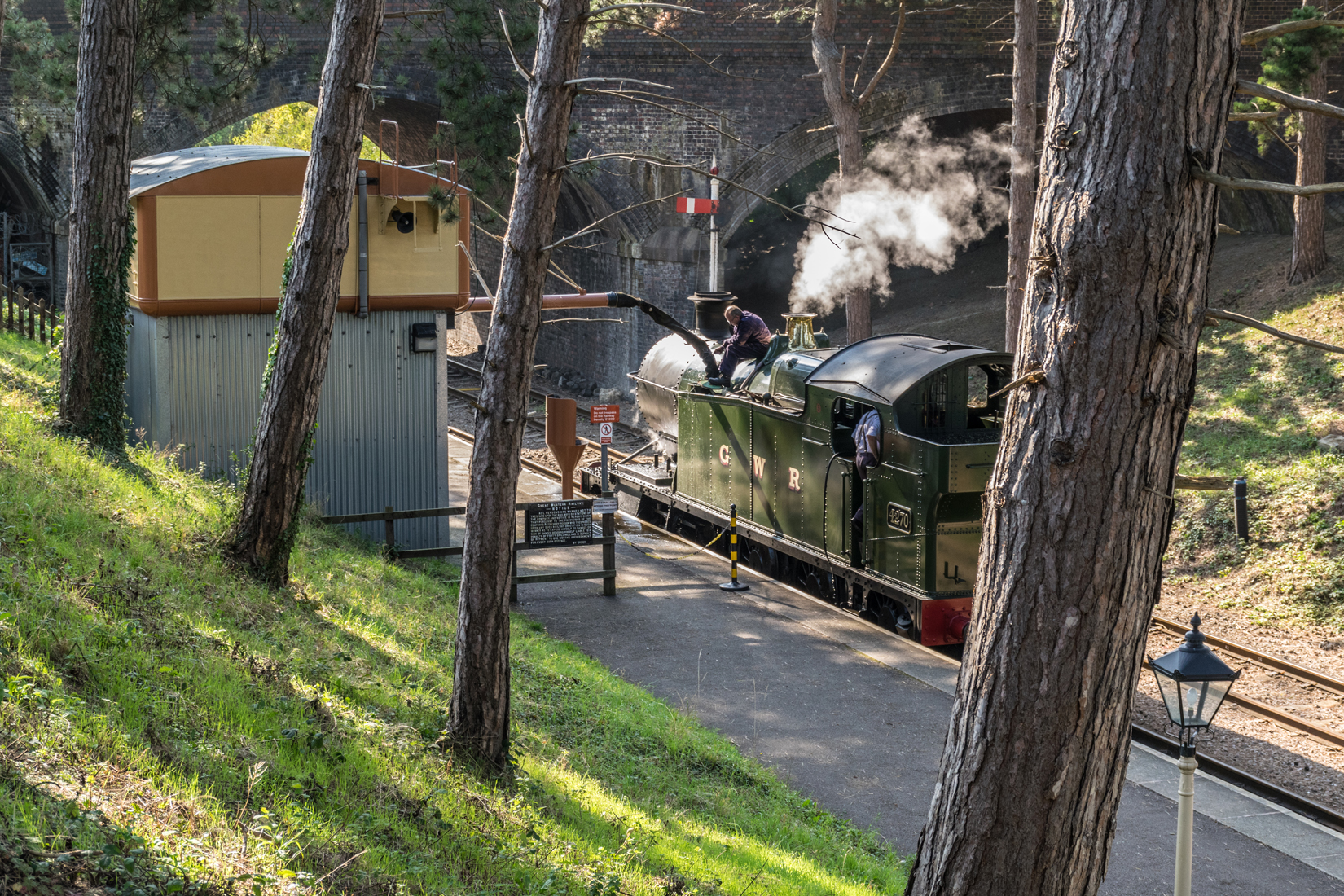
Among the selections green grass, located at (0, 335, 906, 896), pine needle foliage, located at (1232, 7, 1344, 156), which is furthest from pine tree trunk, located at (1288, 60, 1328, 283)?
green grass, located at (0, 335, 906, 896)

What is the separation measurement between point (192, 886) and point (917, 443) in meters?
9.05

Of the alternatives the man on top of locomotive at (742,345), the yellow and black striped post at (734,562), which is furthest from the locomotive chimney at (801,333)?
the yellow and black striped post at (734,562)

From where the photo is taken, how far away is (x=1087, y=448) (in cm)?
428

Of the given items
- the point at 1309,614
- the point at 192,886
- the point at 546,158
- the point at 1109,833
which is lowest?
the point at 1309,614

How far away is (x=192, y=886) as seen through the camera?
474cm

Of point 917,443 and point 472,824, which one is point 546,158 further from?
point 917,443

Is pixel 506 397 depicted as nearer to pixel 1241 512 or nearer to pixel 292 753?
pixel 292 753

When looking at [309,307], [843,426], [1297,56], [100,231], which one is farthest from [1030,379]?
[1297,56]

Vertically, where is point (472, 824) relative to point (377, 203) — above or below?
below

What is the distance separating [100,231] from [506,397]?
24.2 ft

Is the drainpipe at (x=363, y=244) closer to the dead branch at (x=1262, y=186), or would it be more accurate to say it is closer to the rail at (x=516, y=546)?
the rail at (x=516, y=546)

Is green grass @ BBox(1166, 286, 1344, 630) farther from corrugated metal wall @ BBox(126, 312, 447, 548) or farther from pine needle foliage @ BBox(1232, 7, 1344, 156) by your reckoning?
corrugated metal wall @ BBox(126, 312, 447, 548)

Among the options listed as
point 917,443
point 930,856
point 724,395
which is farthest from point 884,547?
point 930,856

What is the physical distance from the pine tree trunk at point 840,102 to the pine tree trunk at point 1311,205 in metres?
7.75
